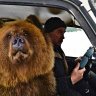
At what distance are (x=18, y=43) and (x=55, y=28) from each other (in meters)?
1.09

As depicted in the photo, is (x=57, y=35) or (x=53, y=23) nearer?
(x=53, y=23)

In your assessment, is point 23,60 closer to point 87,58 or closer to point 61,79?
point 61,79

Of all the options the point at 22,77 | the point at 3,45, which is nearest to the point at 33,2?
the point at 3,45

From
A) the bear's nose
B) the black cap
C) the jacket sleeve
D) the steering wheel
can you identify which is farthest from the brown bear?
the black cap

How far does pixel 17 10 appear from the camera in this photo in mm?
3287

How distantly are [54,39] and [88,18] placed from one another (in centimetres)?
93

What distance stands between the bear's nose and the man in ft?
1.90

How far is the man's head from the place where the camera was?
3613 mm

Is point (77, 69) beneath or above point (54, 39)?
beneath

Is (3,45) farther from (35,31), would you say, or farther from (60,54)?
(60,54)

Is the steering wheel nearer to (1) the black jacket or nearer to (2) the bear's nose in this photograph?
(1) the black jacket

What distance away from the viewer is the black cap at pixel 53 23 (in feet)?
11.8

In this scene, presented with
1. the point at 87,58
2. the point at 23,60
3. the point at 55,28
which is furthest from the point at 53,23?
the point at 23,60

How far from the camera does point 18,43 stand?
2660 mm
